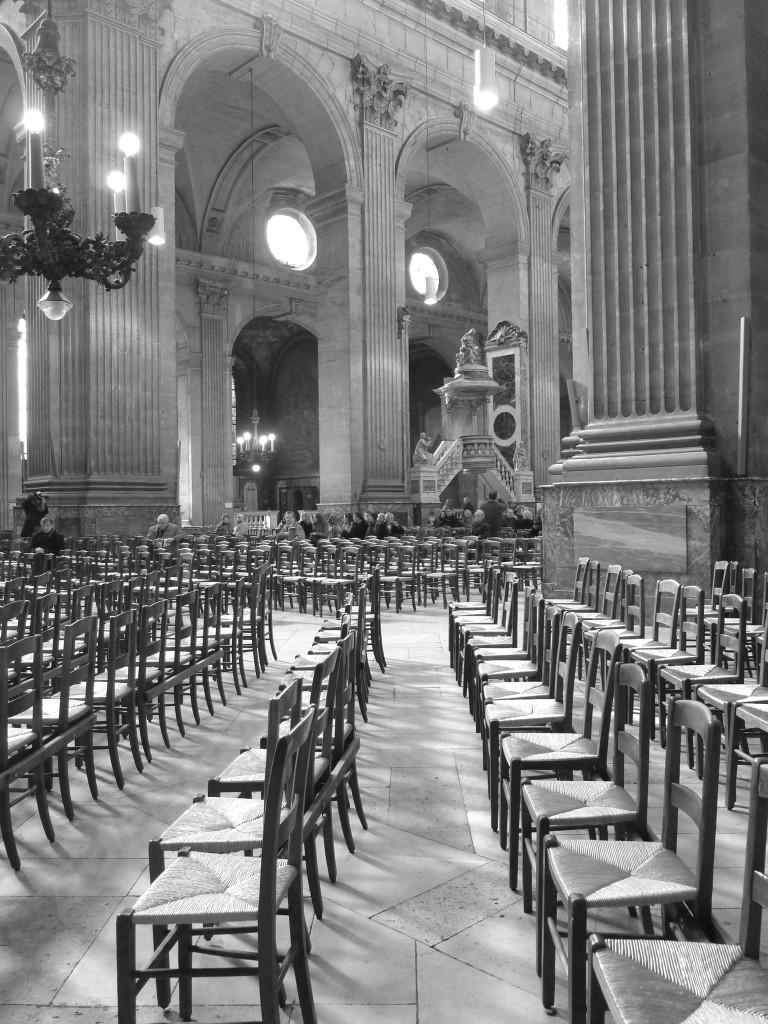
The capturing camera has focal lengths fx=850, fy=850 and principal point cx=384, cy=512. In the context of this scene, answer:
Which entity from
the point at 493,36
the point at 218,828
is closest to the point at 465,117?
the point at 493,36

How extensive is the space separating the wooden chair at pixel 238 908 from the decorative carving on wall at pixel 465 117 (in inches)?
914

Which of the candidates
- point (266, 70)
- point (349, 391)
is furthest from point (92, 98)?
point (349, 391)

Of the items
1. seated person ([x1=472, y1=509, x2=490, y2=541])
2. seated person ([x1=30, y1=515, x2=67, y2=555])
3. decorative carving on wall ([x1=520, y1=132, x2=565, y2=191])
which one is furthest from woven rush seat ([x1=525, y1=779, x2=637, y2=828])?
decorative carving on wall ([x1=520, y1=132, x2=565, y2=191])

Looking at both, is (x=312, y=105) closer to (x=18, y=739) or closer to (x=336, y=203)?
(x=336, y=203)

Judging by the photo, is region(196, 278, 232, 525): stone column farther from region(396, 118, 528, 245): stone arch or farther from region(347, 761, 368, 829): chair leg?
region(347, 761, 368, 829): chair leg

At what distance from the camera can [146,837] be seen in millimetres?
3533

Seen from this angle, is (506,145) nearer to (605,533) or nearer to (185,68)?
(185,68)

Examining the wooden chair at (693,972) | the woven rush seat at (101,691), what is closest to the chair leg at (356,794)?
the woven rush seat at (101,691)

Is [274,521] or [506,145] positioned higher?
[506,145]

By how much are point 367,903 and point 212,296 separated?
2602 centimetres

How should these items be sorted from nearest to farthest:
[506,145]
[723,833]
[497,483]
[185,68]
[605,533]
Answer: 1. [723,833]
2. [605,533]
3. [185,68]
4. [497,483]
5. [506,145]

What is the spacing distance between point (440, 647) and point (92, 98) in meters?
12.8

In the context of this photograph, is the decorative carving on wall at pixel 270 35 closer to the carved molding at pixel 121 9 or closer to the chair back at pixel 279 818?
the carved molding at pixel 121 9

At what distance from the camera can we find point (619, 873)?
2.21m
